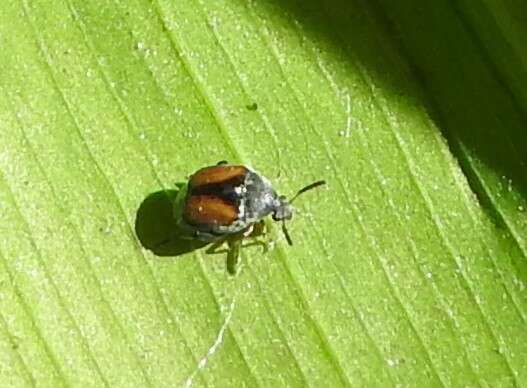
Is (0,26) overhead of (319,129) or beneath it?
overhead

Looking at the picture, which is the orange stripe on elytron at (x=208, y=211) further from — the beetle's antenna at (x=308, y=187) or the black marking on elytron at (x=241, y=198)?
the beetle's antenna at (x=308, y=187)

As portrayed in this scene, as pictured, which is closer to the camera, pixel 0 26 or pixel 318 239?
pixel 0 26

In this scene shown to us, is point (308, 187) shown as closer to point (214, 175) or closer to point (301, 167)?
point (301, 167)

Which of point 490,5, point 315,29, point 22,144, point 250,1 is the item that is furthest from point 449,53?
point 22,144

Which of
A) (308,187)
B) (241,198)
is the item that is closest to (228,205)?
(241,198)

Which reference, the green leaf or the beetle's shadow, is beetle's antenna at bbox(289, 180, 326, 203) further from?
the beetle's shadow

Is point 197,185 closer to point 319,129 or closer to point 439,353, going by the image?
point 319,129

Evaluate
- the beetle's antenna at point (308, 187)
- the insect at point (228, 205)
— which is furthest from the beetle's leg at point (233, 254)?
the beetle's antenna at point (308, 187)

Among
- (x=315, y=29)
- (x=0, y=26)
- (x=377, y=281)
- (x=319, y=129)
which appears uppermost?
(x=0, y=26)
